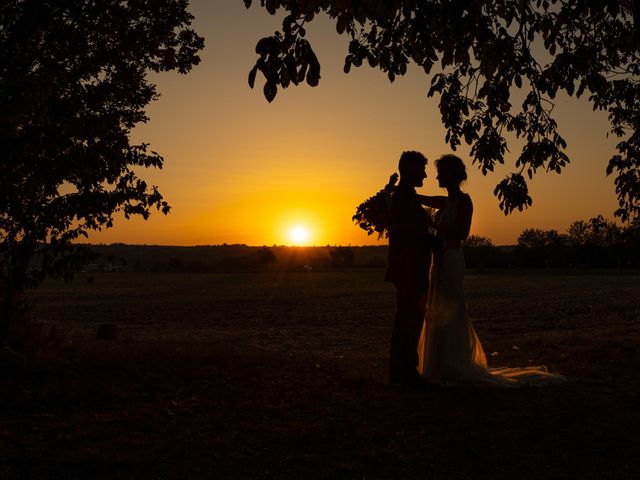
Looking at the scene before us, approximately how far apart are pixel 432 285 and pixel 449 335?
59cm

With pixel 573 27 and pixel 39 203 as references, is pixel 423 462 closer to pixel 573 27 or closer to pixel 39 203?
pixel 39 203

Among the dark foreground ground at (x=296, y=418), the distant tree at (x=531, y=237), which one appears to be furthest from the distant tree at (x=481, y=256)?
the dark foreground ground at (x=296, y=418)

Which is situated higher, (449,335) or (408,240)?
(408,240)

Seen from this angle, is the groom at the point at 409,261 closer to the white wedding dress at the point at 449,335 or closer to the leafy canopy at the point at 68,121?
the white wedding dress at the point at 449,335

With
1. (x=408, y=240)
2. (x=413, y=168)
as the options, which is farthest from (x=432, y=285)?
(x=413, y=168)

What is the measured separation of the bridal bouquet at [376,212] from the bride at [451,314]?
0.59m

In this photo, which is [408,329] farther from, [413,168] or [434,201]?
[413,168]

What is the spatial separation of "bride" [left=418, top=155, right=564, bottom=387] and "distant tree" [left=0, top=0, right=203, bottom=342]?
3746mm

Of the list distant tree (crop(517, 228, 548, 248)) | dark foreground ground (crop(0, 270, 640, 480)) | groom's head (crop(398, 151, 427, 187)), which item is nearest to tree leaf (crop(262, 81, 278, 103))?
dark foreground ground (crop(0, 270, 640, 480))

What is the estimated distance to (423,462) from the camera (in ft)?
14.2

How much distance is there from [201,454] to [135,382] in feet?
9.53

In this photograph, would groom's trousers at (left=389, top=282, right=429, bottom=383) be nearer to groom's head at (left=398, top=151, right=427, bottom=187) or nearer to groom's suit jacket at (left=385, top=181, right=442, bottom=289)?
groom's suit jacket at (left=385, top=181, right=442, bottom=289)

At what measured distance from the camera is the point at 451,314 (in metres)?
7.00

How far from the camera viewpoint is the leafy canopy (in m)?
7.34
